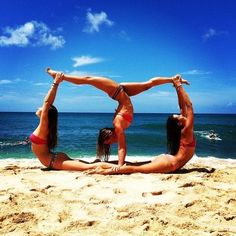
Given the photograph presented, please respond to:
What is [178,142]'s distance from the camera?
24.5ft

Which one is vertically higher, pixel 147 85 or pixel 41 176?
pixel 147 85

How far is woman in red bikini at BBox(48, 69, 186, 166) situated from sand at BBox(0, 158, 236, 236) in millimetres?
1080

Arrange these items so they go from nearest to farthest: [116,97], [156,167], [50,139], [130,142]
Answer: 1. [156,167]
2. [50,139]
3. [116,97]
4. [130,142]

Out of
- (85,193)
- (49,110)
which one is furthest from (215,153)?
(85,193)

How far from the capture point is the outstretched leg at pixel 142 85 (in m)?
7.68

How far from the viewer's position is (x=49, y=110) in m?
7.33

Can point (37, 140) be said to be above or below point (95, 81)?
below

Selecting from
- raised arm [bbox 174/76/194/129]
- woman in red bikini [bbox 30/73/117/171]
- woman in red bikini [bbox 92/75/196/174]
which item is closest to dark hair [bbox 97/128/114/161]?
woman in red bikini [bbox 30/73/117/171]

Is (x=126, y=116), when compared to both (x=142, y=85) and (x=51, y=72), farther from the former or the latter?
(x=51, y=72)

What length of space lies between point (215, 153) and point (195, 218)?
13.1m

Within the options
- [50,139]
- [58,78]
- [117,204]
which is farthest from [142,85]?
[117,204]

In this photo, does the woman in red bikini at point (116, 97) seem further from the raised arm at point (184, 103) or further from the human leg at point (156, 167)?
the human leg at point (156, 167)

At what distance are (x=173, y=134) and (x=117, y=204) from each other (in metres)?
3.08

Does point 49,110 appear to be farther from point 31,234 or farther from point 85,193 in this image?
point 31,234
